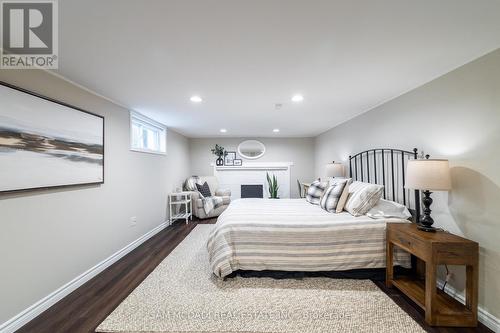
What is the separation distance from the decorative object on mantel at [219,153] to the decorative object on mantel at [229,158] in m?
0.09

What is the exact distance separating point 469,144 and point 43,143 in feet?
12.4

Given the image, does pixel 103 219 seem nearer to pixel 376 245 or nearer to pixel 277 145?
pixel 376 245

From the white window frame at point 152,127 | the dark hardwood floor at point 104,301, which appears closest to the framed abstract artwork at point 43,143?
the white window frame at point 152,127

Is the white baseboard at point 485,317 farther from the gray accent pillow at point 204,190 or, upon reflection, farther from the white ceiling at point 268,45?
the gray accent pillow at point 204,190

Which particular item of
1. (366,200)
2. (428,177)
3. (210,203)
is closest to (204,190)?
(210,203)

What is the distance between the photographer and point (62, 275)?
201 centimetres

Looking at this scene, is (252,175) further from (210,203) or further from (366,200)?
(366,200)

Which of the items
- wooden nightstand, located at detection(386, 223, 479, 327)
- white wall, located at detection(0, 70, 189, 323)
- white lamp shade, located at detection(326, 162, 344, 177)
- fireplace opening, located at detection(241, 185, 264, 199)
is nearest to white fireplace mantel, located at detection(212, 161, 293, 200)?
fireplace opening, located at detection(241, 185, 264, 199)

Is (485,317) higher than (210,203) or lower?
lower

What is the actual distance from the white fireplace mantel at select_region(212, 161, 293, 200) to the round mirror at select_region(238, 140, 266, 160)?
0.71 ft

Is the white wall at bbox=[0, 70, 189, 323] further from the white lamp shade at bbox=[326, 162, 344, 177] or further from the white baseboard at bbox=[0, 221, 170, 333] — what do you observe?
the white lamp shade at bbox=[326, 162, 344, 177]

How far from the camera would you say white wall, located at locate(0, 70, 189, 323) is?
1.62 metres

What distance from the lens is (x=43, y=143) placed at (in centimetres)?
182

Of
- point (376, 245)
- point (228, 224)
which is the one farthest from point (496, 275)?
point (228, 224)
